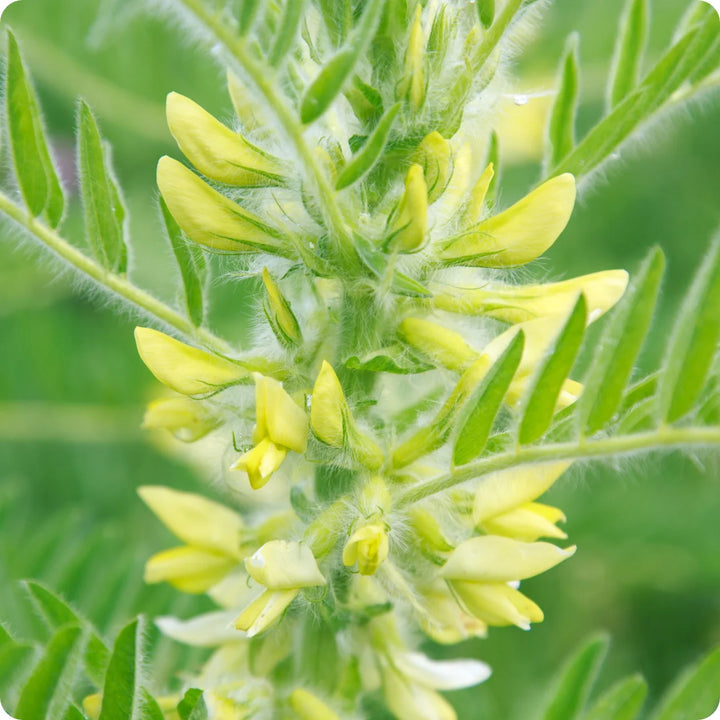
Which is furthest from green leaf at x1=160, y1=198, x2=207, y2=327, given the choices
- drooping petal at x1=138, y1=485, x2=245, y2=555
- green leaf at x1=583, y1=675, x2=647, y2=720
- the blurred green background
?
the blurred green background

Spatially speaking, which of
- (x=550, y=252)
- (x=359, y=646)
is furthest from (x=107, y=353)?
(x=359, y=646)

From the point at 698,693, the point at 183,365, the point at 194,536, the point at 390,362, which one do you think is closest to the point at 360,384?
the point at 390,362

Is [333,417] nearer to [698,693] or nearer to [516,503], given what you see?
[516,503]

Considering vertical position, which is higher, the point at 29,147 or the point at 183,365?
the point at 29,147

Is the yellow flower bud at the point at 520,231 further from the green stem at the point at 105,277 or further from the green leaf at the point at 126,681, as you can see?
the green leaf at the point at 126,681

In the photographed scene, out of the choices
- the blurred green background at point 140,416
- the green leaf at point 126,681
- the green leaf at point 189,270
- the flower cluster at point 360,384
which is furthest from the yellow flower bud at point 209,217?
the blurred green background at point 140,416

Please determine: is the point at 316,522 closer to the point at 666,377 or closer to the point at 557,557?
the point at 557,557

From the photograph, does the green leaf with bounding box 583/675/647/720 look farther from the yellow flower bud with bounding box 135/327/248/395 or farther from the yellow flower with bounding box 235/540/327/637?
the yellow flower bud with bounding box 135/327/248/395
